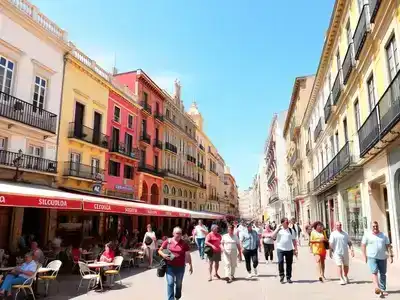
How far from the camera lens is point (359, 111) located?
1502 centimetres

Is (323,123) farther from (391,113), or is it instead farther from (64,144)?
(64,144)

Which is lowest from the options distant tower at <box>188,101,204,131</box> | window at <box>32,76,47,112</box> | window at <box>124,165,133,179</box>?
window at <box>124,165,133,179</box>

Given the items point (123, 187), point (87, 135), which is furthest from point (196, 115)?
point (87, 135)

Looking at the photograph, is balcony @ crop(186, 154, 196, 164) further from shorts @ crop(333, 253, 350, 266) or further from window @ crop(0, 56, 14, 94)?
shorts @ crop(333, 253, 350, 266)

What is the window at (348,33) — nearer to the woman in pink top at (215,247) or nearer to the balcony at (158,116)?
the woman in pink top at (215,247)

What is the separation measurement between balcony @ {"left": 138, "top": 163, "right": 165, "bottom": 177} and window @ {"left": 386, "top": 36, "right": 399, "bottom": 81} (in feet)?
74.6

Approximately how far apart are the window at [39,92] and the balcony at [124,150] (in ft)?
24.9

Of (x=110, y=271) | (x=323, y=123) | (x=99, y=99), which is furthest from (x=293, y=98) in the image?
(x=110, y=271)

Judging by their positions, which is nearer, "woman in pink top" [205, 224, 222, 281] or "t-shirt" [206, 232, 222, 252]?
"woman in pink top" [205, 224, 222, 281]

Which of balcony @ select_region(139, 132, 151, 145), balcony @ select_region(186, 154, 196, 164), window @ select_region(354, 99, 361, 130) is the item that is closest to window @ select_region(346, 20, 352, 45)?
window @ select_region(354, 99, 361, 130)

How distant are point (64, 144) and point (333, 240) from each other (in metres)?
16.3

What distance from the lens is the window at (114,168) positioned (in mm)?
25983

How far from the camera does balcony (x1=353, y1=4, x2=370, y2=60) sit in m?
12.5

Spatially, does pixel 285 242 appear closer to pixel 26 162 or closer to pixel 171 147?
pixel 26 162
